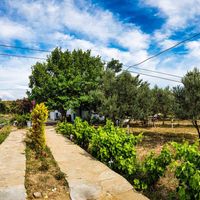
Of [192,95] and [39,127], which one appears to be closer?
[39,127]

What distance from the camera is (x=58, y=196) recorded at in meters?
6.12

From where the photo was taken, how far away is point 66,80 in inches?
1177

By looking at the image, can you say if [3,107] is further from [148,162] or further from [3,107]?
[148,162]

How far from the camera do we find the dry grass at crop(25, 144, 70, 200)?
623 cm

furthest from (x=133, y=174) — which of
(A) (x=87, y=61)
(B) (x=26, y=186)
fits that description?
(A) (x=87, y=61)

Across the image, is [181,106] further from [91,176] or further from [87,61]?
[87,61]

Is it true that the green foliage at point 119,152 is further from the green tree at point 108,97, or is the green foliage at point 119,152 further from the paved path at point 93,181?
the green tree at point 108,97

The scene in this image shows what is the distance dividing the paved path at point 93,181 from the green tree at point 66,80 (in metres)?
19.4

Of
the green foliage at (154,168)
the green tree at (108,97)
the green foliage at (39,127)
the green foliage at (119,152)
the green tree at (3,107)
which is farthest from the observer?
the green tree at (3,107)

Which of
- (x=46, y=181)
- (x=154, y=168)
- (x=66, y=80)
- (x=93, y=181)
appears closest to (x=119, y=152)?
(x=93, y=181)

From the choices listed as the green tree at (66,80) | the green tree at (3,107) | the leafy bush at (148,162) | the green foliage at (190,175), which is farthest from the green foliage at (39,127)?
the green tree at (3,107)

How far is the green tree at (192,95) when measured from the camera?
14.8 meters

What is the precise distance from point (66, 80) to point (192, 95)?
1768 centimetres

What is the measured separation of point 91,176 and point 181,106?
9879mm
